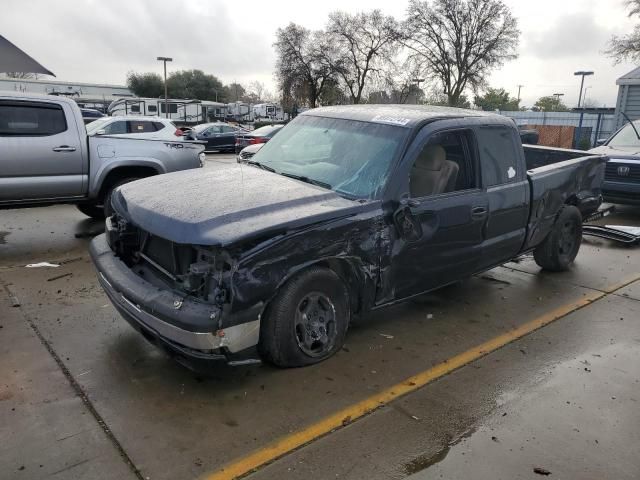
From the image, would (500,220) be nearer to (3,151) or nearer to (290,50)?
(3,151)

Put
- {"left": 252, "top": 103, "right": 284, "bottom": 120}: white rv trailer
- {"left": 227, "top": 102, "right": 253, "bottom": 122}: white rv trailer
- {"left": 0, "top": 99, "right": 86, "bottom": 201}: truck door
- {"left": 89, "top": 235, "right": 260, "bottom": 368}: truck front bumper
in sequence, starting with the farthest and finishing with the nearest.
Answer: {"left": 252, "top": 103, "right": 284, "bottom": 120}: white rv trailer → {"left": 227, "top": 102, "right": 253, "bottom": 122}: white rv trailer → {"left": 0, "top": 99, "right": 86, "bottom": 201}: truck door → {"left": 89, "top": 235, "right": 260, "bottom": 368}: truck front bumper

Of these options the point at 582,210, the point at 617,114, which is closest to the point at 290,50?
the point at 617,114

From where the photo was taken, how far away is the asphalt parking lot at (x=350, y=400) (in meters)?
2.77

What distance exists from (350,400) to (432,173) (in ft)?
6.64

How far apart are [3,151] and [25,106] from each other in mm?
668

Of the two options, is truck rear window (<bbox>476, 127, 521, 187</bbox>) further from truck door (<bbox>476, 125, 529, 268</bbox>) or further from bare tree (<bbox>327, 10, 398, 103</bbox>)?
bare tree (<bbox>327, 10, 398, 103</bbox>)

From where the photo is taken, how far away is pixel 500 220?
474 centimetres

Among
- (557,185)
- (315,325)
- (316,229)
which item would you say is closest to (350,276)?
(315,325)

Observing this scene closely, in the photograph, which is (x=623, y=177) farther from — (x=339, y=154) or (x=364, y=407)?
(x=364, y=407)

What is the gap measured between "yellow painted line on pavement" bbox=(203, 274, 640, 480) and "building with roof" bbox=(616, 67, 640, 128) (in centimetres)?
1732

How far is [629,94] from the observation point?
1888 cm

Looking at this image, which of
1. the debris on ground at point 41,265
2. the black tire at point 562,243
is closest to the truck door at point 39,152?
the debris on ground at point 41,265

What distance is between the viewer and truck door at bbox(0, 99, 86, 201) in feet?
20.9

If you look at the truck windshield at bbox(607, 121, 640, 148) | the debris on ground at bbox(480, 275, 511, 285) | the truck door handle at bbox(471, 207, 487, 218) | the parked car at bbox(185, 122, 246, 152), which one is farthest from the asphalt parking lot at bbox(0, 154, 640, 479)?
the parked car at bbox(185, 122, 246, 152)
